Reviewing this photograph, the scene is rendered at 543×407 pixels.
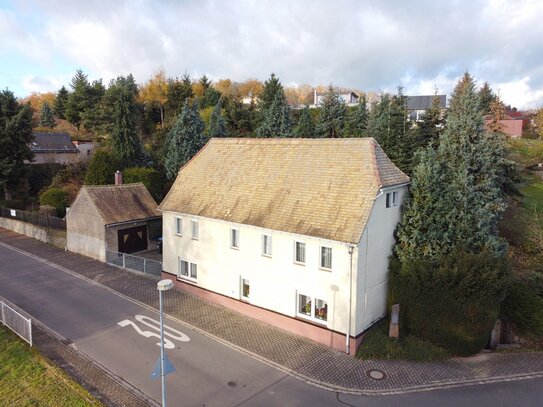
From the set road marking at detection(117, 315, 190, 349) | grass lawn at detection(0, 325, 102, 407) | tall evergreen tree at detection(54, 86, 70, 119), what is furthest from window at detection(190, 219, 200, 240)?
tall evergreen tree at detection(54, 86, 70, 119)

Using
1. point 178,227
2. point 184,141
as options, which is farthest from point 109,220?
point 184,141

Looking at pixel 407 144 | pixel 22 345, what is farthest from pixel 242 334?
pixel 407 144

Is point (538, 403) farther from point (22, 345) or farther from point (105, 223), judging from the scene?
point (105, 223)

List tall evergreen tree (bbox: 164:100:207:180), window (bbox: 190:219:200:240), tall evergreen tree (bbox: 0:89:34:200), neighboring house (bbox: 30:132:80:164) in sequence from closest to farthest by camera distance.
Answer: window (bbox: 190:219:200:240) < tall evergreen tree (bbox: 164:100:207:180) < tall evergreen tree (bbox: 0:89:34:200) < neighboring house (bbox: 30:132:80:164)

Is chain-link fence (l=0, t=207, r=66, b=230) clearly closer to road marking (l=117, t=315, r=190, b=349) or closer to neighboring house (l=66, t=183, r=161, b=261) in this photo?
neighboring house (l=66, t=183, r=161, b=261)

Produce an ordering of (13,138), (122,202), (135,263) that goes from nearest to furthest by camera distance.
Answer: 1. (135,263)
2. (122,202)
3. (13,138)

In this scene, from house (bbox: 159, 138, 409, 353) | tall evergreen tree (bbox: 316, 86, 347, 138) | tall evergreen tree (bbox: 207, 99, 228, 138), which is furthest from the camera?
tall evergreen tree (bbox: 316, 86, 347, 138)

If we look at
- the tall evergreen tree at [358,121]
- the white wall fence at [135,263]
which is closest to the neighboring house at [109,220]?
the white wall fence at [135,263]

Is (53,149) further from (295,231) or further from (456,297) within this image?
(456,297)
